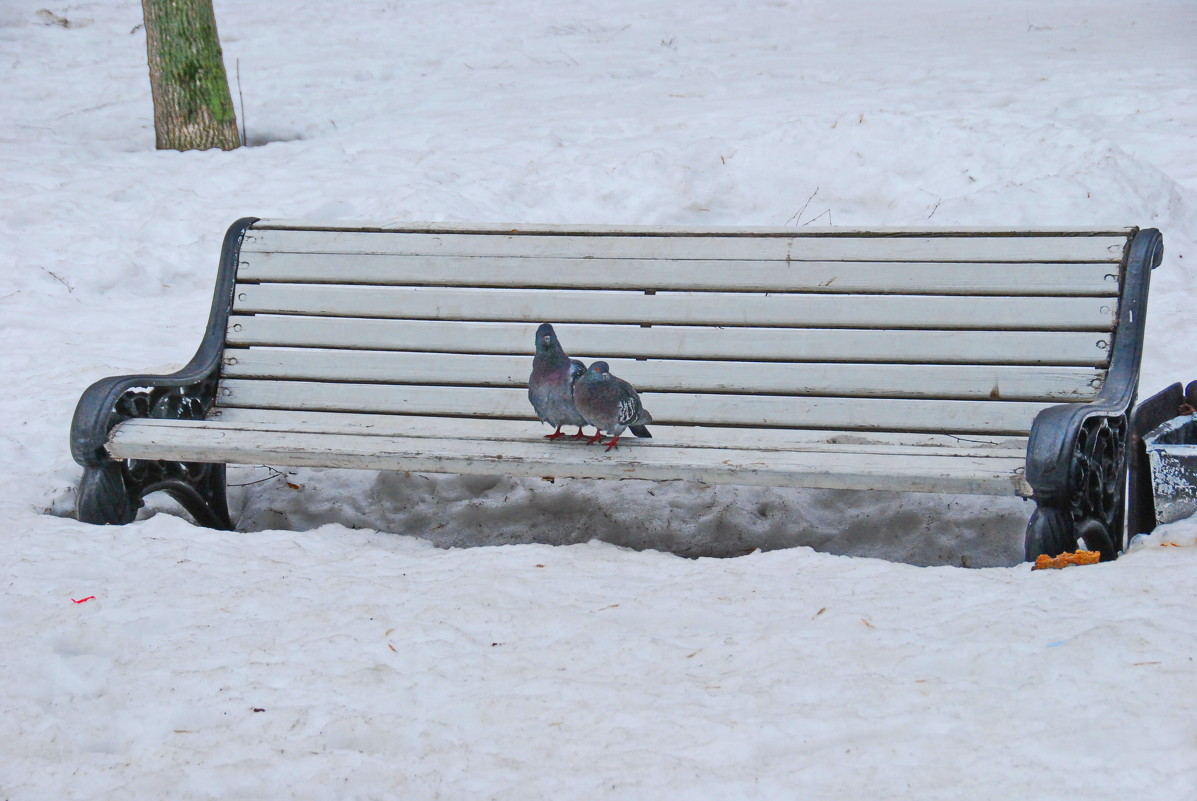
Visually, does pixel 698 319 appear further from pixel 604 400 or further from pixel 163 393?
pixel 163 393

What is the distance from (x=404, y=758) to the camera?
2275 mm

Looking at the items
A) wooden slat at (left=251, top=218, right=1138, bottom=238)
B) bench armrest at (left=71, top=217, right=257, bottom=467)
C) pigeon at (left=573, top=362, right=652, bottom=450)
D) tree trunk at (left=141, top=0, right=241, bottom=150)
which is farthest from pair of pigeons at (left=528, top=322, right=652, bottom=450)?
tree trunk at (left=141, top=0, right=241, bottom=150)

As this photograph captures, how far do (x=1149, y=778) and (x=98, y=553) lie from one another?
2894 millimetres

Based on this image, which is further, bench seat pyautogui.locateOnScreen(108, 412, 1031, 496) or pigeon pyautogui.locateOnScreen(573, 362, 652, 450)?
pigeon pyautogui.locateOnScreen(573, 362, 652, 450)

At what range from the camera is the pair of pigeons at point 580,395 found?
3.40 metres

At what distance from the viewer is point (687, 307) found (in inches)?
160

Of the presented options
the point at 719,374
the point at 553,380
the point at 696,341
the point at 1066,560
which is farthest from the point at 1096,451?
the point at 553,380

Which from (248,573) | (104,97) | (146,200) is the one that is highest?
(104,97)

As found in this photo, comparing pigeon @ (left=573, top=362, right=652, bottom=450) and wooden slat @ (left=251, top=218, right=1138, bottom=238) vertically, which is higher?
wooden slat @ (left=251, top=218, right=1138, bottom=238)

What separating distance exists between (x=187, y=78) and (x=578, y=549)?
596cm

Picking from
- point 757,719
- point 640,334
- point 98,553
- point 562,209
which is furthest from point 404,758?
point 562,209

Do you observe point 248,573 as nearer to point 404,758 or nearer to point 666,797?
point 404,758

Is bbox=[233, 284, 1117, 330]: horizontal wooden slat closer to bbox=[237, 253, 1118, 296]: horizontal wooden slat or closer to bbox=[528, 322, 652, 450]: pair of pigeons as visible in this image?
bbox=[237, 253, 1118, 296]: horizontal wooden slat

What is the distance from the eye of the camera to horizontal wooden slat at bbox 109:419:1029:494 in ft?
10.4
